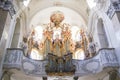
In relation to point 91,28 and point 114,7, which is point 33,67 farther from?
point 91,28

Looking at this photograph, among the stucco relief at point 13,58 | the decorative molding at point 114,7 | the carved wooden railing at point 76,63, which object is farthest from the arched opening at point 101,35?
the stucco relief at point 13,58

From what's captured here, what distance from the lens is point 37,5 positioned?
17.5 m

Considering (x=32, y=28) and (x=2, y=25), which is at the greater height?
(x=32, y=28)

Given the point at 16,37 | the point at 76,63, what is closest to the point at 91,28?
the point at 76,63

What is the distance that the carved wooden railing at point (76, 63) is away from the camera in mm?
10000

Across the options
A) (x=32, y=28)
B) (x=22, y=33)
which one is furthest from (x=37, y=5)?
(x=22, y=33)

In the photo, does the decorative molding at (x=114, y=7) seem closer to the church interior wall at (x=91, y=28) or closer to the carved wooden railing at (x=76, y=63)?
the church interior wall at (x=91, y=28)

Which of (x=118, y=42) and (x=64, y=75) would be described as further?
(x=64, y=75)

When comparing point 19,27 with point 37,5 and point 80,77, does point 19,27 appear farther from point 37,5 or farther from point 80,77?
point 80,77

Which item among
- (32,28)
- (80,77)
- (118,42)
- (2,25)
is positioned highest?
(32,28)

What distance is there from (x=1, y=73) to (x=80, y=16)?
37.5ft

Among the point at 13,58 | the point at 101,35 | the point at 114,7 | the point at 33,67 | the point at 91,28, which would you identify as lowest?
the point at 33,67

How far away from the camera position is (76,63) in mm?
12133

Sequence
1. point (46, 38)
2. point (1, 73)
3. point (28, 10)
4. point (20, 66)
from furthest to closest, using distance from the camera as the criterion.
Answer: point (46, 38), point (28, 10), point (20, 66), point (1, 73)
